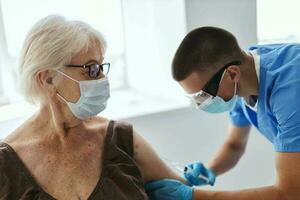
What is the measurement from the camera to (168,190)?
1.47 m

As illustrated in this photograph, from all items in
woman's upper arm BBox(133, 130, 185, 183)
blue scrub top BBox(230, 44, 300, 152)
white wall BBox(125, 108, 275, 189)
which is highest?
blue scrub top BBox(230, 44, 300, 152)

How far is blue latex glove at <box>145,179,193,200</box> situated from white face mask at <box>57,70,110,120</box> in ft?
1.27

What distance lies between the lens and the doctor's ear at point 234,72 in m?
1.47

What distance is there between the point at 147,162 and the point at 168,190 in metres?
0.14

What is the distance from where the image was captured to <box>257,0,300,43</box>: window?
2.59 meters

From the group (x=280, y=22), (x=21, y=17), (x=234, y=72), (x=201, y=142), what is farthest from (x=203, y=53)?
(x=280, y=22)

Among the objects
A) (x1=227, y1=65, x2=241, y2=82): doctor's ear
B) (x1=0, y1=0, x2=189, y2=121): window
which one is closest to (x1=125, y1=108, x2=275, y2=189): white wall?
(x1=0, y1=0, x2=189, y2=121): window

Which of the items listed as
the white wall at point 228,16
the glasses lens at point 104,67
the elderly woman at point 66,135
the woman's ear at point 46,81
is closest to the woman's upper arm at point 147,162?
the elderly woman at point 66,135

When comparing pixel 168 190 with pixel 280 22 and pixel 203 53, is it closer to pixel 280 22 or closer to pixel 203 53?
pixel 203 53

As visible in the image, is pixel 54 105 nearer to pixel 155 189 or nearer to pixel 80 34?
pixel 80 34

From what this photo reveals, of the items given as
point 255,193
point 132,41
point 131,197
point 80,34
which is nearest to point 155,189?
point 131,197

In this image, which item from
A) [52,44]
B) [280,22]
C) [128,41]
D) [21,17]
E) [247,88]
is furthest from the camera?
[280,22]

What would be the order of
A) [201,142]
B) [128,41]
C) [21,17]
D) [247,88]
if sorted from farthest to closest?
1. [128,41]
2. [201,142]
3. [21,17]
4. [247,88]

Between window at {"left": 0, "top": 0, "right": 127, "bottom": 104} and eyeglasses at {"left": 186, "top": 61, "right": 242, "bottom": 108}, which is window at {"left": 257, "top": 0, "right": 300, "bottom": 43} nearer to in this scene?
window at {"left": 0, "top": 0, "right": 127, "bottom": 104}
